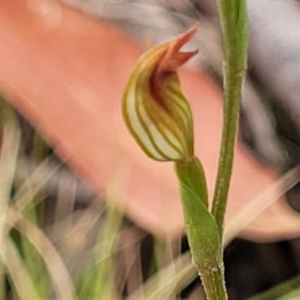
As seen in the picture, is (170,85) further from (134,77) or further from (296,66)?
(296,66)

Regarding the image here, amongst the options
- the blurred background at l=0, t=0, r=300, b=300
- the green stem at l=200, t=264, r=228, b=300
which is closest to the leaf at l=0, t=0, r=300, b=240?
the blurred background at l=0, t=0, r=300, b=300

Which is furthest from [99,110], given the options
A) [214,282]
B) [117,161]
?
[214,282]

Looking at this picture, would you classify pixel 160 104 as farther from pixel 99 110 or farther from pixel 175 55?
pixel 99 110

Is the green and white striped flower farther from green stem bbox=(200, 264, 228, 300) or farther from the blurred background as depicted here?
the blurred background

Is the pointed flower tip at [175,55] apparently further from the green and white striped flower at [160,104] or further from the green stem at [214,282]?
the green stem at [214,282]

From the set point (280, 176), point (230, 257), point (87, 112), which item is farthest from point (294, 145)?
point (87, 112)

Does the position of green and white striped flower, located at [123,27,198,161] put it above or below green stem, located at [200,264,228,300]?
above
